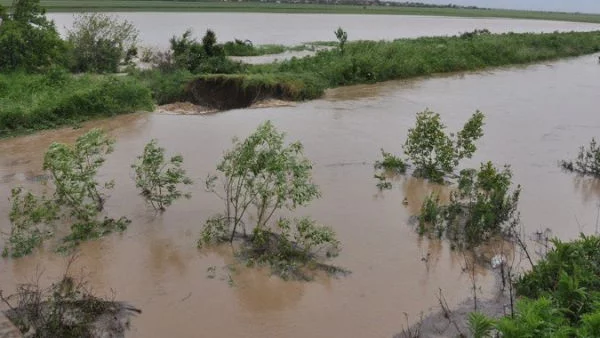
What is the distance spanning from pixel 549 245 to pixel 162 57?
49.8 ft

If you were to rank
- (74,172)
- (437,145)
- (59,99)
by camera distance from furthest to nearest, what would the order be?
(59,99)
(437,145)
(74,172)

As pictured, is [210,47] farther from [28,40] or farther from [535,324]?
[535,324]

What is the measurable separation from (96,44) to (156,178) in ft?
41.7

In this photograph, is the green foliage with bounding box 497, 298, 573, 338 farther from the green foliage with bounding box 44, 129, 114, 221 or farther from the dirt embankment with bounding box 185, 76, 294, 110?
the dirt embankment with bounding box 185, 76, 294, 110

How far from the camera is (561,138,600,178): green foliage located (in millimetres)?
10180

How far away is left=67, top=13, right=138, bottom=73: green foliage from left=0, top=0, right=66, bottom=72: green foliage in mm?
1476

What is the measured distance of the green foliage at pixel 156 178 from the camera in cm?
777

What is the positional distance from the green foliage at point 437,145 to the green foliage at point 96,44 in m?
12.7

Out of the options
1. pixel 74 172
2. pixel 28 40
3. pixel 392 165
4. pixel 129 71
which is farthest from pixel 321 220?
pixel 129 71

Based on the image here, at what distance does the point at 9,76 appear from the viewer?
15.0 metres

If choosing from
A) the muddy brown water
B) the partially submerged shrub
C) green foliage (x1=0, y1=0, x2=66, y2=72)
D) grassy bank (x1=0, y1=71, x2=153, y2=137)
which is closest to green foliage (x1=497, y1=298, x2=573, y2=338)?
the muddy brown water

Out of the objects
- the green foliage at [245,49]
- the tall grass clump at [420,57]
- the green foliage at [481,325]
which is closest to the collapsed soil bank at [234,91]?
the tall grass clump at [420,57]

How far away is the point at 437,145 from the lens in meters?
9.54

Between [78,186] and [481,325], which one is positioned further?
[78,186]
